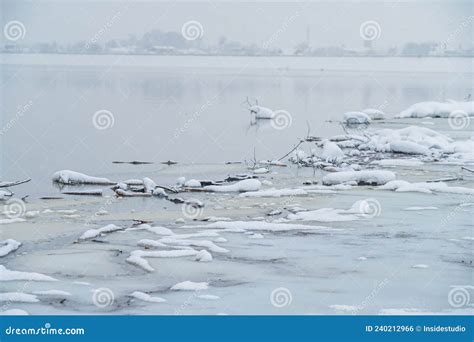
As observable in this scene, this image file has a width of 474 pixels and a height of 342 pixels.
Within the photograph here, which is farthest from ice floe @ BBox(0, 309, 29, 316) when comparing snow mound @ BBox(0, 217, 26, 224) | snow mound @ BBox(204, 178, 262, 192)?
snow mound @ BBox(204, 178, 262, 192)

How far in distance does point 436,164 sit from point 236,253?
7182mm

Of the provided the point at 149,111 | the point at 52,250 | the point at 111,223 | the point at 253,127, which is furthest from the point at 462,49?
the point at 52,250

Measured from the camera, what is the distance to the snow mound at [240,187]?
10266mm

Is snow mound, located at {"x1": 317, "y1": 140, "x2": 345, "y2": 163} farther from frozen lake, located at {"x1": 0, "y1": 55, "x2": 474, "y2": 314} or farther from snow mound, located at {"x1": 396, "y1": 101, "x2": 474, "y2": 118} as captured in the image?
snow mound, located at {"x1": 396, "y1": 101, "x2": 474, "y2": 118}

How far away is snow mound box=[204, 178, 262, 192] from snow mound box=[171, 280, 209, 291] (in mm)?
4107

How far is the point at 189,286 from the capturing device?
20.0 ft

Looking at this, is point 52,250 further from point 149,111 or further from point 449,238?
point 149,111

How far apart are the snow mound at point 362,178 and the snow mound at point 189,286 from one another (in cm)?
513

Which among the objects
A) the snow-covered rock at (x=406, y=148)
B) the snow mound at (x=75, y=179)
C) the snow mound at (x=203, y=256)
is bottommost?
the snow mound at (x=203, y=256)

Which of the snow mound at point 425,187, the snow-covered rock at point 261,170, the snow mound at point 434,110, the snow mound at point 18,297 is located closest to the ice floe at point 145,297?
the snow mound at point 18,297

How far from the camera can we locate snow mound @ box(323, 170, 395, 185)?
10938mm

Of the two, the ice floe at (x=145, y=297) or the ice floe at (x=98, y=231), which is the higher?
the ice floe at (x=98, y=231)

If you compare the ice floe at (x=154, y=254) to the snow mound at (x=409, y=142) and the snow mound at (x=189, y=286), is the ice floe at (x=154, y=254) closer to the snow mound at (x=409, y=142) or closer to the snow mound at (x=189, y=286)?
the snow mound at (x=189, y=286)

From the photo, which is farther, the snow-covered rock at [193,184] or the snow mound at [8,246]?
the snow-covered rock at [193,184]
